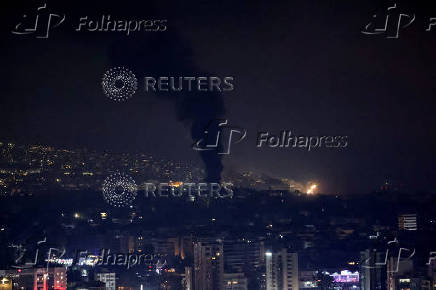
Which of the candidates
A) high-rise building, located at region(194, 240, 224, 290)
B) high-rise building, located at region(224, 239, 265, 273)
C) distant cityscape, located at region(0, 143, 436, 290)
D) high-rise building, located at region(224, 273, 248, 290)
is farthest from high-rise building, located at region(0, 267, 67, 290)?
high-rise building, located at region(224, 239, 265, 273)

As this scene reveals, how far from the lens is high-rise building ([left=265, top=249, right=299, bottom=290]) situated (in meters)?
10.2

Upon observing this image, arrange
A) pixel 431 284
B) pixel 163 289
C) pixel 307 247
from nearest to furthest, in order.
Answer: pixel 431 284
pixel 163 289
pixel 307 247

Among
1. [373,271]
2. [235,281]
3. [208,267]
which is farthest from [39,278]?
[373,271]

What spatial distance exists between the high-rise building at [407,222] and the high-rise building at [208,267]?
4.19 m

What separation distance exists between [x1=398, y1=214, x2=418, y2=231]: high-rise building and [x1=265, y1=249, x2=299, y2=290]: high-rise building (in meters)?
3.71

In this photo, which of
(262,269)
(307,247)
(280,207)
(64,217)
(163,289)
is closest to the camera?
(163,289)

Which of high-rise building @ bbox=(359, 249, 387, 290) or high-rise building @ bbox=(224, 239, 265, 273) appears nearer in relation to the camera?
high-rise building @ bbox=(359, 249, 387, 290)

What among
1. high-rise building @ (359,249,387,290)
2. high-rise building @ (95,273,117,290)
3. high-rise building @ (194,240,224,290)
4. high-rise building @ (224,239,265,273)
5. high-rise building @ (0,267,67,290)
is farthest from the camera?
high-rise building @ (224,239,265,273)

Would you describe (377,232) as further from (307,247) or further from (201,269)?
(201,269)

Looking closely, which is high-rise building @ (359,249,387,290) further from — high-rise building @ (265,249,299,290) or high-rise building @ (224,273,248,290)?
high-rise building @ (224,273,248,290)

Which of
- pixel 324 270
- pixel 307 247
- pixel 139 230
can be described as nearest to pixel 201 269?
pixel 324 270

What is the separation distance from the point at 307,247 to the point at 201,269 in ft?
8.49

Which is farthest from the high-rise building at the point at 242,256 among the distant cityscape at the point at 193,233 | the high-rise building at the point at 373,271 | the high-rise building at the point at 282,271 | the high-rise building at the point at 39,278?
the high-rise building at the point at 39,278

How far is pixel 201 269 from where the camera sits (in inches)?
404
